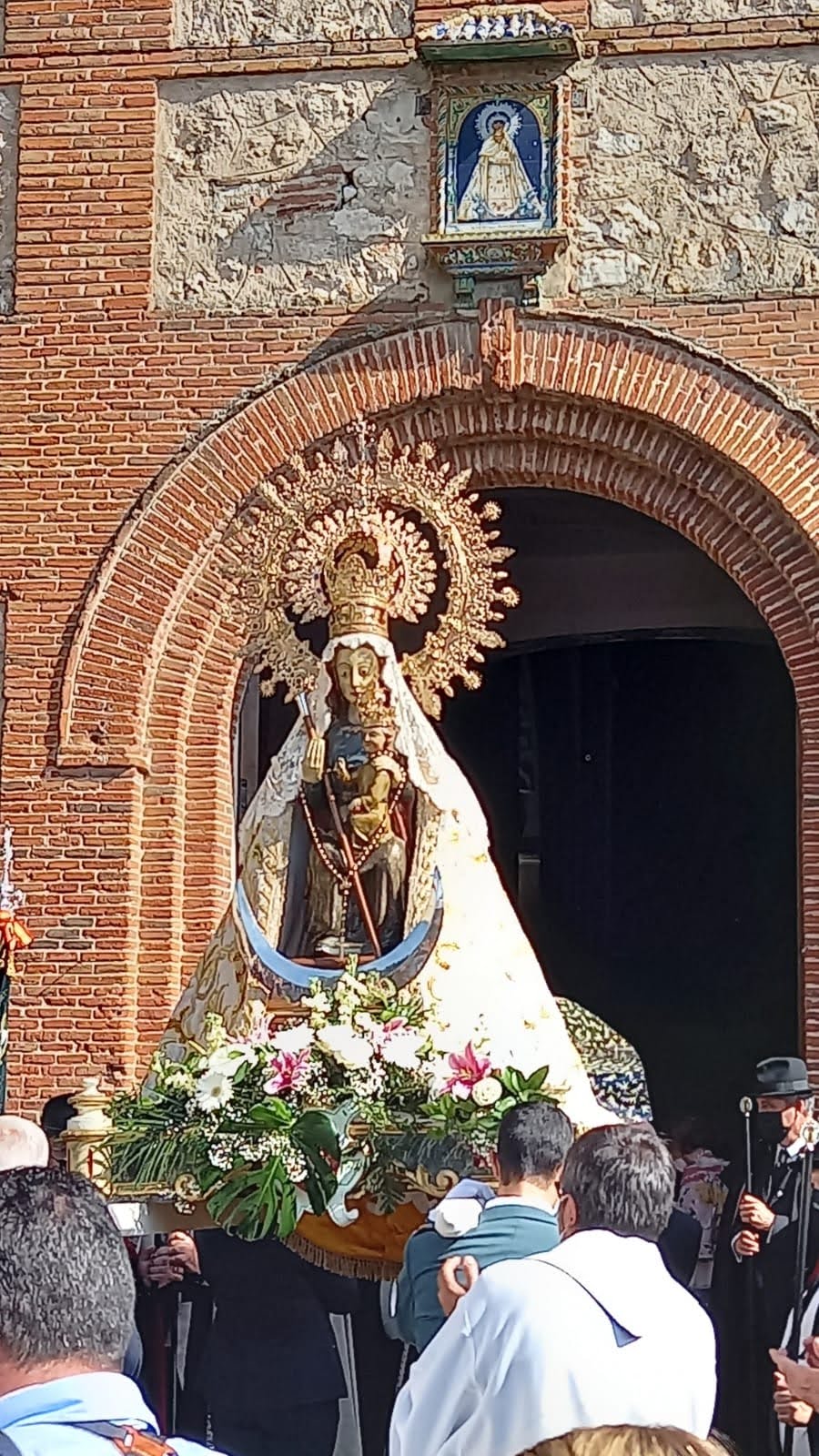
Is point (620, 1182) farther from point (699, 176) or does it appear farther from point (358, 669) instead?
point (699, 176)

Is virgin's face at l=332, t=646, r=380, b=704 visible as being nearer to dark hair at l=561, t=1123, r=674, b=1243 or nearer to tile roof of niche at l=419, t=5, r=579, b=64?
dark hair at l=561, t=1123, r=674, b=1243

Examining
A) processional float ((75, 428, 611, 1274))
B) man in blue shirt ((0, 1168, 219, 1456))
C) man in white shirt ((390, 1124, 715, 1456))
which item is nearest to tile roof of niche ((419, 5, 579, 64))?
processional float ((75, 428, 611, 1274))

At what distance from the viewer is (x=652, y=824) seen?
13523 millimetres

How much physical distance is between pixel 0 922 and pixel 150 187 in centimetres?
414

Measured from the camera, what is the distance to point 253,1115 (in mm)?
5605

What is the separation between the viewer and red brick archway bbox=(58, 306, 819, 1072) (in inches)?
371

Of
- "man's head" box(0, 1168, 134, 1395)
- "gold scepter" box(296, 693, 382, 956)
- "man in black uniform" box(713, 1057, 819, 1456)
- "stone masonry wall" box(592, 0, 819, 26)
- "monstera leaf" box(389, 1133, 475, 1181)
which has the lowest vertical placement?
"man in black uniform" box(713, 1057, 819, 1456)

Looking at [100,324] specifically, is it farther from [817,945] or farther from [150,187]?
[817,945]

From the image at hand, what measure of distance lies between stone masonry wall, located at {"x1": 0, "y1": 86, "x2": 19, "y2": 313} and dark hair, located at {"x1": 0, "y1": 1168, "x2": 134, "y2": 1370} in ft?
26.8

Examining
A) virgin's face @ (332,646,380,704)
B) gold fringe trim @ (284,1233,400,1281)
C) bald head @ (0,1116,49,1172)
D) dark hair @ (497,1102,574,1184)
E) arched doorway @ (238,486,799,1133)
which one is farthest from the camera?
arched doorway @ (238,486,799,1133)

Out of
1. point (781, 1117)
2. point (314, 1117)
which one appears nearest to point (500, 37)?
point (781, 1117)

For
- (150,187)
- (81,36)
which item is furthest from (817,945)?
(81,36)

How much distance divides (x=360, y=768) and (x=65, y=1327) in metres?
4.60

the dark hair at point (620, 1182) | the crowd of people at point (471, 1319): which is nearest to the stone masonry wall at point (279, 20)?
the crowd of people at point (471, 1319)
